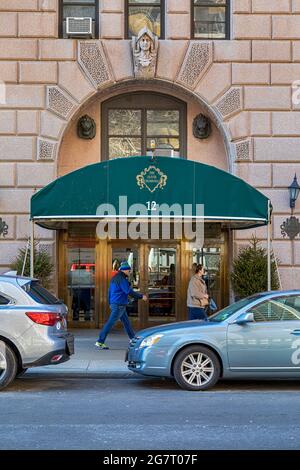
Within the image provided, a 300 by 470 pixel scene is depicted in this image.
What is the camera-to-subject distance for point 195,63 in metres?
16.8

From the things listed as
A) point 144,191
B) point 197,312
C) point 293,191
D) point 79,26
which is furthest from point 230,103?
point 197,312

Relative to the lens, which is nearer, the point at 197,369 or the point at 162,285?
the point at 197,369

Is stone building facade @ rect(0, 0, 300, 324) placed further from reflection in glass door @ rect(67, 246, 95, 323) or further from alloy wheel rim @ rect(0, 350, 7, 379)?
alloy wheel rim @ rect(0, 350, 7, 379)

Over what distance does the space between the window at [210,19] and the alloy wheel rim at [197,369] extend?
31.4 feet

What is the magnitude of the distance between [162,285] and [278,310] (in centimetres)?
768

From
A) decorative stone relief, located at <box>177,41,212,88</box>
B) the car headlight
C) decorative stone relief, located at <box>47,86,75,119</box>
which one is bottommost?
the car headlight

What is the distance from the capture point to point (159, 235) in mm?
17734

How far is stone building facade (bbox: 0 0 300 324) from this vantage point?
54.3ft

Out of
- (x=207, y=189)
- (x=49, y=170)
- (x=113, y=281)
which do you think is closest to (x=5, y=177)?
(x=49, y=170)

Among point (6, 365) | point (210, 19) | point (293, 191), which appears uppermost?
point (210, 19)

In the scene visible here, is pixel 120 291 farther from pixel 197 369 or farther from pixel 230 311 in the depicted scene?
pixel 197 369

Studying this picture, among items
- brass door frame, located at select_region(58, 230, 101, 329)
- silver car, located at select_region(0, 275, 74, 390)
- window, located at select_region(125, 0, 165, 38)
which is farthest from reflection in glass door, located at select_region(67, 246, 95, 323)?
silver car, located at select_region(0, 275, 74, 390)

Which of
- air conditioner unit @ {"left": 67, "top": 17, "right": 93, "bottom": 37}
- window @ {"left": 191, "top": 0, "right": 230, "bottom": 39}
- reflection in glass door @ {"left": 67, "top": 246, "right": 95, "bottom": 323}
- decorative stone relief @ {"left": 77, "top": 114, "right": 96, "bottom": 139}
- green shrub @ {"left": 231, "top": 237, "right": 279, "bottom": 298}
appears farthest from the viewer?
reflection in glass door @ {"left": 67, "top": 246, "right": 95, "bottom": 323}
